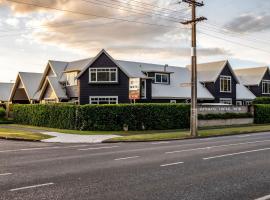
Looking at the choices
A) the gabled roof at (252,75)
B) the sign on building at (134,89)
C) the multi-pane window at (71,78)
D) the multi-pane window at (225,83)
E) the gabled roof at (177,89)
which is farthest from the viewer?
the gabled roof at (252,75)

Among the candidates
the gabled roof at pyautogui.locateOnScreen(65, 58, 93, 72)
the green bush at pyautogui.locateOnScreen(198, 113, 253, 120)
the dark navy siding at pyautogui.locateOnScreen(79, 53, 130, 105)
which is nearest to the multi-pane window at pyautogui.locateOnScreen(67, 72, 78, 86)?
the gabled roof at pyautogui.locateOnScreen(65, 58, 93, 72)

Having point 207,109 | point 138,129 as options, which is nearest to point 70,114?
point 138,129

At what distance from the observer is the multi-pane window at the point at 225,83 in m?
57.3

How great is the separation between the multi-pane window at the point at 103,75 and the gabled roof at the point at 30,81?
14.2 m

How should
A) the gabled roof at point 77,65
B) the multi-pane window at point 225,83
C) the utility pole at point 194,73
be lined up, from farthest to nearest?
the multi-pane window at point 225,83 < the gabled roof at point 77,65 < the utility pole at point 194,73

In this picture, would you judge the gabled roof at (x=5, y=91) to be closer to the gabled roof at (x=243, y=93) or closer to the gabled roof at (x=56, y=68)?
the gabled roof at (x=56, y=68)

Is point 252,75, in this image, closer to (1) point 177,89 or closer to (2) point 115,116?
(1) point 177,89

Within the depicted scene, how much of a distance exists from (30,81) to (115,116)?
29.4m

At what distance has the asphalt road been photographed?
9.06m

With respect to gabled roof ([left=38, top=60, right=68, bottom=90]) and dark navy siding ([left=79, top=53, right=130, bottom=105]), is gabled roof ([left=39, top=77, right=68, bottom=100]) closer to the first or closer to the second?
gabled roof ([left=38, top=60, right=68, bottom=90])

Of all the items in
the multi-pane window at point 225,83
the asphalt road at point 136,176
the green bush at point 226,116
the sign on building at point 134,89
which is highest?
the multi-pane window at point 225,83

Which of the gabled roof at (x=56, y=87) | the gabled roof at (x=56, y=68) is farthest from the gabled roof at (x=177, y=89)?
the gabled roof at (x=56, y=68)

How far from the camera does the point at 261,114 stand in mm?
44812

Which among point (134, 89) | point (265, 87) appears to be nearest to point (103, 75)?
point (134, 89)
